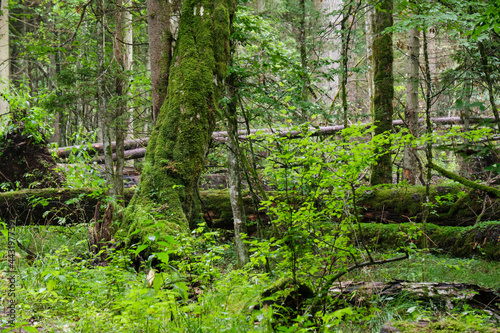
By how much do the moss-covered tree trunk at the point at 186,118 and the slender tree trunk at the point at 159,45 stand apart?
34 cm

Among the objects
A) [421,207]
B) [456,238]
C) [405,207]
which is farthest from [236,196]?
[456,238]

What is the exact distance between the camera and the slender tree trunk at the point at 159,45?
6086 millimetres

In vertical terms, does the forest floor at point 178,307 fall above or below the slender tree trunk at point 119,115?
below

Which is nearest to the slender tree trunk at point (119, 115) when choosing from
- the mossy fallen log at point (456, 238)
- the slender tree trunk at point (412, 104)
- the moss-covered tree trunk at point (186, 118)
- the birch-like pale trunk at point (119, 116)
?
the birch-like pale trunk at point (119, 116)

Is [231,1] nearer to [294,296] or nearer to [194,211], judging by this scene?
[194,211]

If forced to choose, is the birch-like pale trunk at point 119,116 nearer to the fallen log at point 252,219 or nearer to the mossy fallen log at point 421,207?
the fallen log at point 252,219

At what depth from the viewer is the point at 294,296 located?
3207 millimetres

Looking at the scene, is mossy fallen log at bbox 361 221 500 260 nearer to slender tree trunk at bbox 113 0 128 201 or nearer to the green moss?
the green moss

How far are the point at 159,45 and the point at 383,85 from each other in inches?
230

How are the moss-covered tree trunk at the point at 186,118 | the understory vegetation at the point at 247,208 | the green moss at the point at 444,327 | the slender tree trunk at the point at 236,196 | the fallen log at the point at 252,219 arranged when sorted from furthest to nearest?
the fallen log at the point at 252,219 < the slender tree trunk at the point at 236,196 < the moss-covered tree trunk at the point at 186,118 < the understory vegetation at the point at 247,208 < the green moss at the point at 444,327

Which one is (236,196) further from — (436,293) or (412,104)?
(412,104)

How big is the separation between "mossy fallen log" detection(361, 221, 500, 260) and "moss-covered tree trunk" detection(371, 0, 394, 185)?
1.56 meters

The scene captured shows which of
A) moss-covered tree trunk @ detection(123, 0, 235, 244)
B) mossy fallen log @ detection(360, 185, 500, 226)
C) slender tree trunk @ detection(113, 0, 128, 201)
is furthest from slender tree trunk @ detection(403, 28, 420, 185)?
slender tree trunk @ detection(113, 0, 128, 201)

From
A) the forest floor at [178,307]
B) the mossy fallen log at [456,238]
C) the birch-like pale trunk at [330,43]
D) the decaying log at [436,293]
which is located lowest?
the mossy fallen log at [456,238]
